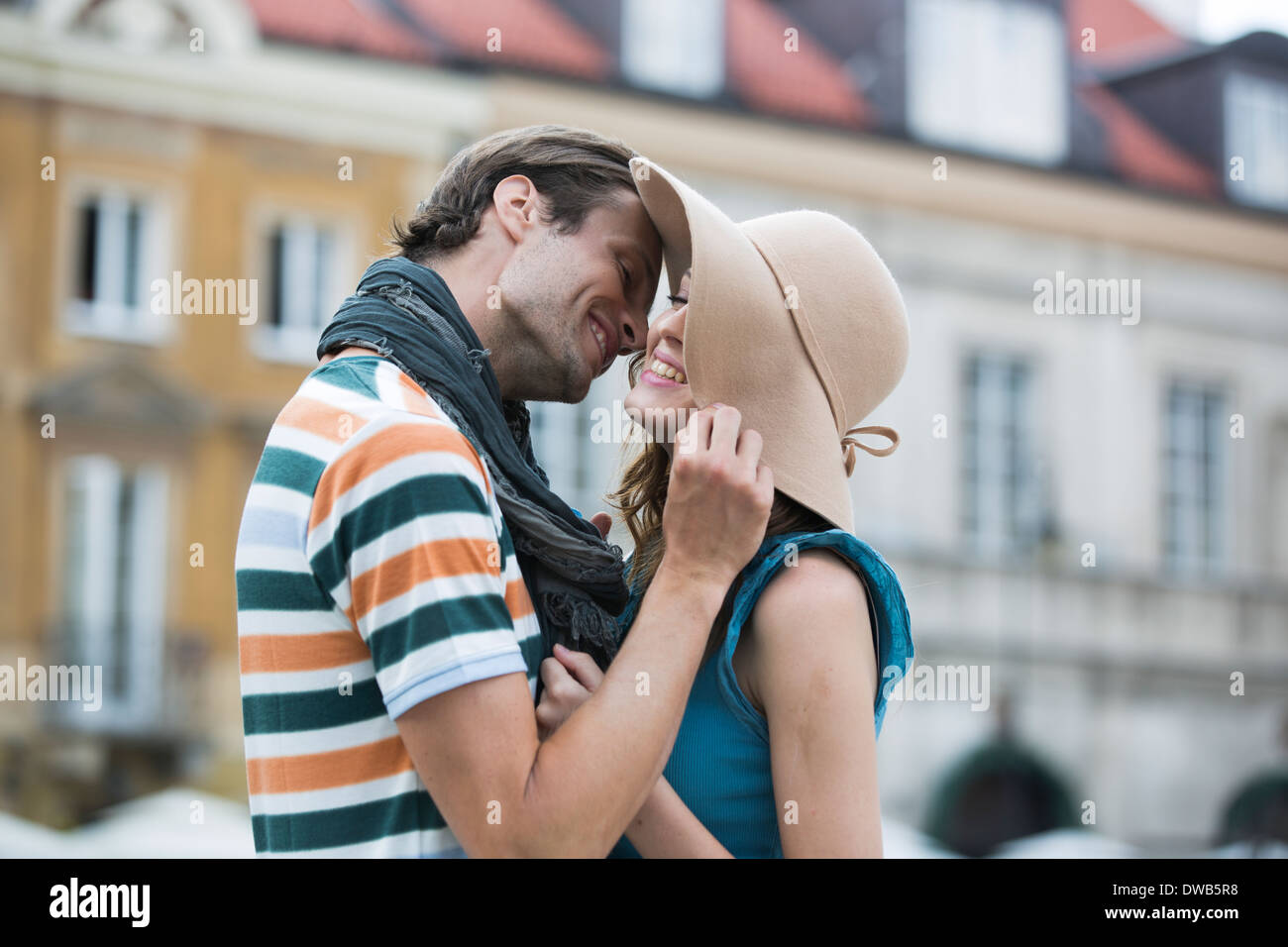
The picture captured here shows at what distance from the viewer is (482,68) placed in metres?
17.6

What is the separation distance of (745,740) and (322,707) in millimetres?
737

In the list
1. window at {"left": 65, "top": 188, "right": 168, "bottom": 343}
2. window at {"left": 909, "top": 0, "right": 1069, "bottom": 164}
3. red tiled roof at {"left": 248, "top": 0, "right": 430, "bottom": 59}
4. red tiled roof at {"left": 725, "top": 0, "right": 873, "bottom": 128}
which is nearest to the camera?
window at {"left": 65, "top": 188, "right": 168, "bottom": 343}

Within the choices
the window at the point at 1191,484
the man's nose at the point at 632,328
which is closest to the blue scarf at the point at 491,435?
the man's nose at the point at 632,328

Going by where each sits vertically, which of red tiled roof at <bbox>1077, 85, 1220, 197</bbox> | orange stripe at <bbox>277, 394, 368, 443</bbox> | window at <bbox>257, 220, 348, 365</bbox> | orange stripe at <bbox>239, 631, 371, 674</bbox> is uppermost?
red tiled roof at <bbox>1077, 85, 1220, 197</bbox>

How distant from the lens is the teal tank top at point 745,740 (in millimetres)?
2742

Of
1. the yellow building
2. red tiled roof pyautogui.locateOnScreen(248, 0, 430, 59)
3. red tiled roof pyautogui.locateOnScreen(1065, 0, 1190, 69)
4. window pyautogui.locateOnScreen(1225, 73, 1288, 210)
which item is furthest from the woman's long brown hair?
window pyautogui.locateOnScreen(1225, 73, 1288, 210)

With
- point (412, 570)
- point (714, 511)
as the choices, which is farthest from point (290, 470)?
point (714, 511)

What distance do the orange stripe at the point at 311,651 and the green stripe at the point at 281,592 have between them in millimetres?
41

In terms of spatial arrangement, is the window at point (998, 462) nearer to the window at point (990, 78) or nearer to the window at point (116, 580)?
the window at point (990, 78)

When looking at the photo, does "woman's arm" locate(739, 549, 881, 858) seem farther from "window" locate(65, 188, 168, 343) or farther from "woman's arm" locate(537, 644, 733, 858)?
"window" locate(65, 188, 168, 343)

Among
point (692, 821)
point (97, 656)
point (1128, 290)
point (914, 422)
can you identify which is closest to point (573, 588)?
point (692, 821)

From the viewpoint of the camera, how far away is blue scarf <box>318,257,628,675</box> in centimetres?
260

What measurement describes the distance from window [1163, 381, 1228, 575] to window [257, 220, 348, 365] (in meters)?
10.1
